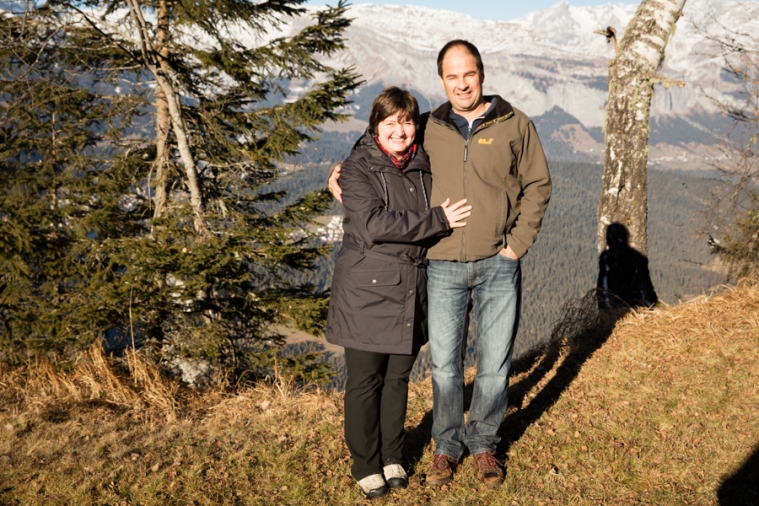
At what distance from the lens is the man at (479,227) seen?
Answer: 315 cm

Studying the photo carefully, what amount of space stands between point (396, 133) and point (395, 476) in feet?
7.36

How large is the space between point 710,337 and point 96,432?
589 centimetres

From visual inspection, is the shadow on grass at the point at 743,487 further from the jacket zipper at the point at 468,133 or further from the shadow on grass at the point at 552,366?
the jacket zipper at the point at 468,133

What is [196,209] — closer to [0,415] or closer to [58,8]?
[58,8]

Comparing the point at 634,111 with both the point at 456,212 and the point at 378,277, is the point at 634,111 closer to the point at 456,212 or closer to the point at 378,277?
the point at 456,212

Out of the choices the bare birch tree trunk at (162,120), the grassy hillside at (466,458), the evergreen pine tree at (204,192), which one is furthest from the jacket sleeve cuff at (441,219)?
the bare birch tree trunk at (162,120)

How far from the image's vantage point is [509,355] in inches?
139

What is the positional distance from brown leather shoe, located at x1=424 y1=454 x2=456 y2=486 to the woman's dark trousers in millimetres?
255

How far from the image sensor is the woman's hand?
3.08 m

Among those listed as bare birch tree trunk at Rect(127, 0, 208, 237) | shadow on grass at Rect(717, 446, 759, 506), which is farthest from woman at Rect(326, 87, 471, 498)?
bare birch tree trunk at Rect(127, 0, 208, 237)

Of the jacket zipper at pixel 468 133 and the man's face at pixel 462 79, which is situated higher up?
the man's face at pixel 462 79

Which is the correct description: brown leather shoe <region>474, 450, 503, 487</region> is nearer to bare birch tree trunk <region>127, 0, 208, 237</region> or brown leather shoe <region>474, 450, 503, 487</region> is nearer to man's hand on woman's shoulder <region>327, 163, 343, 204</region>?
man's hand on woman's shoulder <region>327, 163, 343, 204</region>

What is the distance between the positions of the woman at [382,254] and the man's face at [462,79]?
0.29m

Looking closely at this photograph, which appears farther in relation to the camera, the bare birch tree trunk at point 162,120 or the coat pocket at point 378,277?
the bare birch tree trunk at point 162,120
